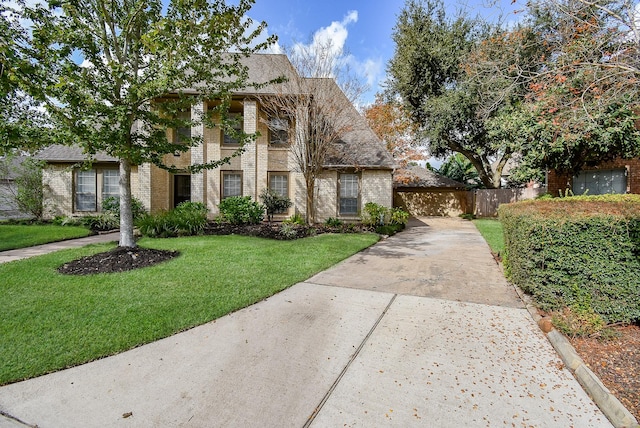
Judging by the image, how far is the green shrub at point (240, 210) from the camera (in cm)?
1248

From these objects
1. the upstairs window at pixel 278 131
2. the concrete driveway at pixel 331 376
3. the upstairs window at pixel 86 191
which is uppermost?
the upstairs window at pixel 278 131

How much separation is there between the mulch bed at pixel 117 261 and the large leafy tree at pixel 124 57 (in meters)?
0.48

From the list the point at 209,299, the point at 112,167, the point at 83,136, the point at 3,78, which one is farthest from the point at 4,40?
the point at 112,167

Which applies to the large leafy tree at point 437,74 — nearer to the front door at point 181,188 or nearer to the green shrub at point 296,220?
the green shrub at point 296,220

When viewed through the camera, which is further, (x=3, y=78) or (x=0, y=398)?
(x=3, y=78)

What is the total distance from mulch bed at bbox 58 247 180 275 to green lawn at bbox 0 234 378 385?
294 mm

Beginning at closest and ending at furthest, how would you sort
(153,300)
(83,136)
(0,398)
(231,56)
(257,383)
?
(0,398)
(257,383)
(153,300)
(83,136)
(231,56)

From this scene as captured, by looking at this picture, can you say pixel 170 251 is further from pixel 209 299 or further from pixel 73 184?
pixel 73 184

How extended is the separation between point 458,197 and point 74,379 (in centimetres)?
2452

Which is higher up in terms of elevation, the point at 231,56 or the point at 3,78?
the point at 231,56

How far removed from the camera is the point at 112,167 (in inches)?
559

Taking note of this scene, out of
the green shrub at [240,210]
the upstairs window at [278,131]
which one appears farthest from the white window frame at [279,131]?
the green shrub at [240,210]

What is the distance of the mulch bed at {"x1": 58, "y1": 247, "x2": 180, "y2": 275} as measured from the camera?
19.9ft

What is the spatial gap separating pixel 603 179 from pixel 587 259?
43.1 feet
